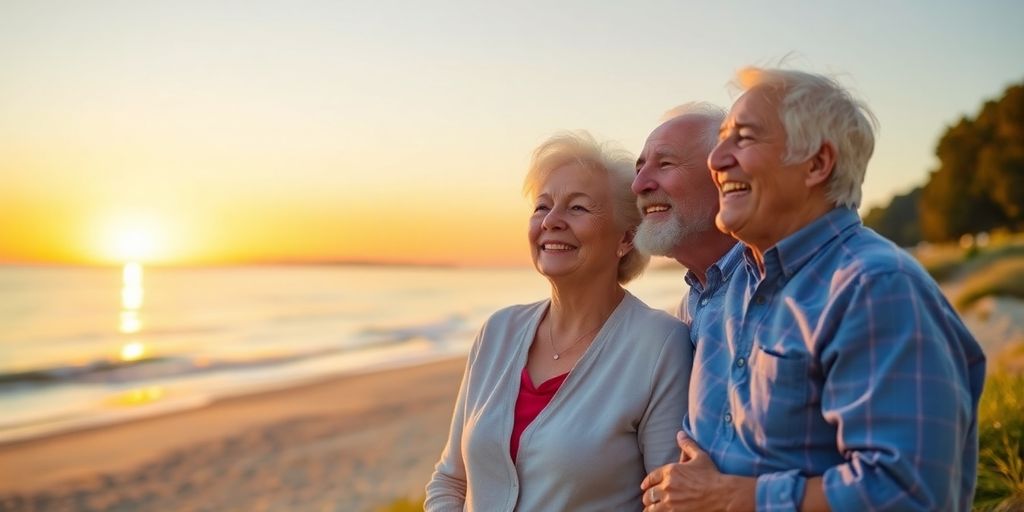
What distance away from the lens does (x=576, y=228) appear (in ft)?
11.0

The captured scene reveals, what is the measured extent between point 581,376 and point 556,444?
274mm

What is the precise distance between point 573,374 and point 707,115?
3.94 feet

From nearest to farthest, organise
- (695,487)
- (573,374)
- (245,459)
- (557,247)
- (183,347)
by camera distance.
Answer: (695,487) < (573,374) < (557,247) < (245,459) < (183,347)

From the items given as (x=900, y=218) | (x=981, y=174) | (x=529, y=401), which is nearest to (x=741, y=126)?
(x=529, y=401)

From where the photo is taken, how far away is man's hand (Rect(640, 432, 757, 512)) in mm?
2236

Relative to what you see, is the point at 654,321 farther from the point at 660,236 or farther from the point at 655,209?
the point at 655,209

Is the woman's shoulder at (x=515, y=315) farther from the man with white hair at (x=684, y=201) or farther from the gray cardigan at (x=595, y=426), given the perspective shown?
the man with white hair at (x=684, y=201)

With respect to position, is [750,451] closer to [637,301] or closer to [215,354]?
[637,301]

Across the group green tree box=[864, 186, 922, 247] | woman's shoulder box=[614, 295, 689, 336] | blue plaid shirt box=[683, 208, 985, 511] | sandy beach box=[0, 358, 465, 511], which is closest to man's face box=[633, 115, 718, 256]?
woman's shoulder box=[614, 295, 689, 336]

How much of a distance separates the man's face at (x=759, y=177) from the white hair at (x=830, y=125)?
0.11 ft

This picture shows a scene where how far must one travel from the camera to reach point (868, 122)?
2.31m

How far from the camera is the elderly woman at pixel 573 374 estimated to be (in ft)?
9.84

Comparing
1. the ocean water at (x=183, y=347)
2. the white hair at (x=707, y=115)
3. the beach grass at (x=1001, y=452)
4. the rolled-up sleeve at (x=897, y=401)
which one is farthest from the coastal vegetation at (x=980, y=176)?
the rolled-up sleeve at (x=897, y=401)

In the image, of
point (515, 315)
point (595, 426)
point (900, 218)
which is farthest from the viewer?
point (900, 218)
